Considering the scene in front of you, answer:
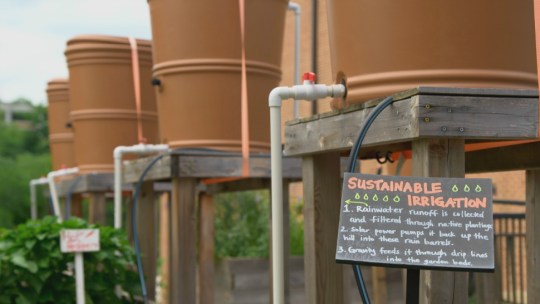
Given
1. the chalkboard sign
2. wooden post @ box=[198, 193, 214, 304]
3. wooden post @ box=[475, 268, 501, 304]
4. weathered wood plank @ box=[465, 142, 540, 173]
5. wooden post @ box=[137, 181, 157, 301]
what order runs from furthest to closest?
wooden post @ box=[198, 193, 214, 304]
wooden post @ box=[137, 181, 157, 301]
wooden post @ box=[475, 268, 501, 304]
weathered wood plank @ box=[465, 142, 540, 173]
the chalkboard sign

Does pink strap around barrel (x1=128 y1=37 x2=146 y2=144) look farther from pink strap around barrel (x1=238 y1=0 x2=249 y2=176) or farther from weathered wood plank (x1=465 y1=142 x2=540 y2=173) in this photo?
weathered wood plank (x1=465 y1=142 x2=540 y2=173)

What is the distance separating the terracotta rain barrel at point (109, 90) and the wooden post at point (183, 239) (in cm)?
221

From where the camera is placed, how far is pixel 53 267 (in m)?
6.14

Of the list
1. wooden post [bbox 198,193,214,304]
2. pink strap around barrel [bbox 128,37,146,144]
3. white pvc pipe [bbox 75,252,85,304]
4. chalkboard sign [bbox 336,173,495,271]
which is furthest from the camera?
pink strap around barrel [bbox 128,37,146,144]

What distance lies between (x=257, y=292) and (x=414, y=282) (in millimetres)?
6706

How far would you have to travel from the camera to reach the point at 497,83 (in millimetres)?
2891

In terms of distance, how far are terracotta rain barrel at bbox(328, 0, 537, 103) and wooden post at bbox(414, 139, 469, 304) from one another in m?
0.30

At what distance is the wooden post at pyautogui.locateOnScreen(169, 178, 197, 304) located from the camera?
5484 millimetres

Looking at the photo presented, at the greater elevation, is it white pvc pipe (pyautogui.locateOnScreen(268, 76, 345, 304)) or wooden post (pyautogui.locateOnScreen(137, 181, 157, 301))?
white pvc pipe (pyautogui.locateOnScreen(268, 76, 345, 304))

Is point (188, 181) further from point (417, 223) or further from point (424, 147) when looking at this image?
point (417, 223)

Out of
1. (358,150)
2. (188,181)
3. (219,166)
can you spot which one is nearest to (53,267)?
(188,181)

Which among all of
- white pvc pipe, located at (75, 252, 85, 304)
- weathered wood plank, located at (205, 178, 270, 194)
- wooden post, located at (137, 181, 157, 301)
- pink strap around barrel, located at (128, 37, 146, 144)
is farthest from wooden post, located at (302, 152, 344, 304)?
pink strap around barrel, located at (128, 37, 146, 144)

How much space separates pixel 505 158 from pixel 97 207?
5624 millimetres

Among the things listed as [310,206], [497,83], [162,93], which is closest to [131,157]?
[162,93]
